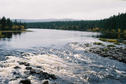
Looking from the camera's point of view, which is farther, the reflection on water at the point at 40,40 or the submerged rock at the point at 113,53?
the reflection on water at the point at 40,40

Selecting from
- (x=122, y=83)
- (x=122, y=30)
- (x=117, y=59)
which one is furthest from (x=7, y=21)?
(x=122, y=83)

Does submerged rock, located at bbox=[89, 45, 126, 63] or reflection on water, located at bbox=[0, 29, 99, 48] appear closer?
submerged rock, located at bbox=[89, 45, 126, 63]

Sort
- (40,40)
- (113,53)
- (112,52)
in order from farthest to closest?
(40,40) < (112,52) < (113,53)

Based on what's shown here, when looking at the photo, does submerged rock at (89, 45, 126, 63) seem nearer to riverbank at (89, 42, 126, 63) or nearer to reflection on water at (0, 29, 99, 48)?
riverbank at (89, 42, 126, 63)

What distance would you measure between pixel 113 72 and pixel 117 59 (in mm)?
10442

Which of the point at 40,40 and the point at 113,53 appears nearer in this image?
the point at 113,53

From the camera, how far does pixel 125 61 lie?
31.6 meters

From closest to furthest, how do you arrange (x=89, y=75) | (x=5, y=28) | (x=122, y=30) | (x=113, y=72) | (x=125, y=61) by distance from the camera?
1. (x=89, y=75)
2. (x=113, y=72)
3. (x=125, y=61)
4. (x=5, y=28)
5. (x=122, y=30)

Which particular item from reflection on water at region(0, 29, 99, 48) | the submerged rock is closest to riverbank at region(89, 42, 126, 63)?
the submerged rock

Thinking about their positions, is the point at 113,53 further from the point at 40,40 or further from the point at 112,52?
the point at 40,40

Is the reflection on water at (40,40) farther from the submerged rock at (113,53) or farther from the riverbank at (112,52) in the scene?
the submerged rock at (113,53)

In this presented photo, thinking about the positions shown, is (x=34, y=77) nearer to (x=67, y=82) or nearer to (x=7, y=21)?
(x=67, y=82)

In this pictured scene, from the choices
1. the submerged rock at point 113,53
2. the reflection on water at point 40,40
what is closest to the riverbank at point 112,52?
the submerged rock at point 113,53

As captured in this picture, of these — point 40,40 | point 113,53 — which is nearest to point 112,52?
point 113,53
